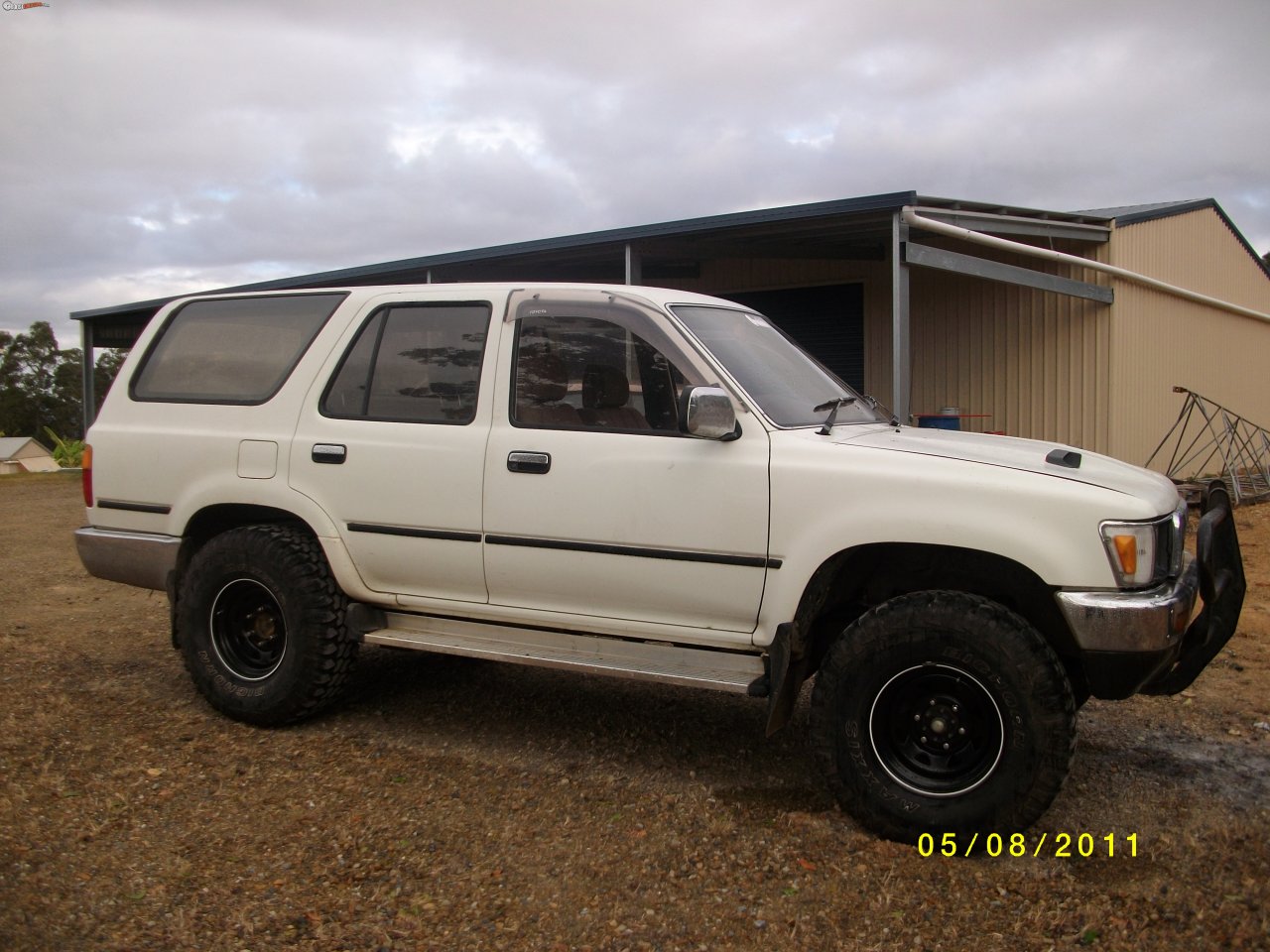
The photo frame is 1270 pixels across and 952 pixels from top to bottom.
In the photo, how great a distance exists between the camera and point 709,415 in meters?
3.77

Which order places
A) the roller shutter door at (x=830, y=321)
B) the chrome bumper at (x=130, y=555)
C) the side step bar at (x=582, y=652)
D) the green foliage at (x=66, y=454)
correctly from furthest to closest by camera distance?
the green foliage at (x=66, y=454) → the roller shutter door at (x=830, y=321) → the chrome bumper at (x=130, y=555) → the side step bar at (x=582, y=652)

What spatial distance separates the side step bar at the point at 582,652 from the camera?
390 centimetres

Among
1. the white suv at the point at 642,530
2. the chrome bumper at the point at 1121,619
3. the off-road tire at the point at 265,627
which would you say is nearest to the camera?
the chrome bumper at the point at 1121,619

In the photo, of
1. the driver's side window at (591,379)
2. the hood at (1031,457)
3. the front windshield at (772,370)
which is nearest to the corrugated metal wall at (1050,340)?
the front windshield at (772,370)

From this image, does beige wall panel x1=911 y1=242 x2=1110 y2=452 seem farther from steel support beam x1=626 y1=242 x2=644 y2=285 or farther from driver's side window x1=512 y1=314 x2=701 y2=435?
driver's side window x1=512 y1=314 x2=701 y2=435

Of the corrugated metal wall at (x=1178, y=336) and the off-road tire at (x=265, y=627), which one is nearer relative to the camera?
the off-road tire at (x=265, y=627)

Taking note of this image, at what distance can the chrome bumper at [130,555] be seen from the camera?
4.99 metres

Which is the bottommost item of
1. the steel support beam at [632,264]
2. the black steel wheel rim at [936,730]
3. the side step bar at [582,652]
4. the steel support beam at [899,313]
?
the black steel wheel rim at [936,730]

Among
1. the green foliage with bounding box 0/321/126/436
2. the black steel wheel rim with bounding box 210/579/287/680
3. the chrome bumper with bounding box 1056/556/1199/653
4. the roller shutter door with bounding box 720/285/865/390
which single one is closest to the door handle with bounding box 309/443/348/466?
the black steel wheel rim with bounding box 210/579/287/680

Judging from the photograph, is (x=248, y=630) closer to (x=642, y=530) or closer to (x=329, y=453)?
(x=329, y=453)

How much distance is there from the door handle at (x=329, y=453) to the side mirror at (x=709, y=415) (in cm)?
167

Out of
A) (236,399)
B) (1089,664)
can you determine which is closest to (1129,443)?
(1089,664)

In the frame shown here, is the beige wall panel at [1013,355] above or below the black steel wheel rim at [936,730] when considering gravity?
above

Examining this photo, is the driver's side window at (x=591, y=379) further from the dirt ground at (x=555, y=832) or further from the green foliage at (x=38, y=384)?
the green foliage at (x=38, y=384)
